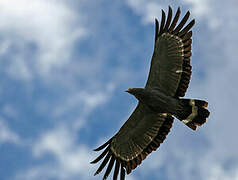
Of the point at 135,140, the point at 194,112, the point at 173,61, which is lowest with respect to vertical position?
the point at 194,112

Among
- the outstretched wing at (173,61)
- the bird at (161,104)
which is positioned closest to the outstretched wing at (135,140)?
the bird at (161,104)

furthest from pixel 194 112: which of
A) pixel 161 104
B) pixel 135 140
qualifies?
pixel 135 140

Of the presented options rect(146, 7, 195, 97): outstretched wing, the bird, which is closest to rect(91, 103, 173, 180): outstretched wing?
the bird

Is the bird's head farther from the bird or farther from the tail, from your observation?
the tail

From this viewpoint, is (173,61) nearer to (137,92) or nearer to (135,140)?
(137,92)

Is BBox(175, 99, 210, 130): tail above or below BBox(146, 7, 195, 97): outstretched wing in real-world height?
below

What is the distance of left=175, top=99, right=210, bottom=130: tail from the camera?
53.8 feet

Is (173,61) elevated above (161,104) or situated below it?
above

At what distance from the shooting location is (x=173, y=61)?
16.7 meters

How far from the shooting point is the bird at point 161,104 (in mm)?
16406

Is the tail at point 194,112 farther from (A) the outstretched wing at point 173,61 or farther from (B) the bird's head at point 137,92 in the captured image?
(B) the bird's head at point 137,92

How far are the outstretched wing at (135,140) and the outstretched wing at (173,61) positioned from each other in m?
0.92

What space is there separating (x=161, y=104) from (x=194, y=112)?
1.08 meters

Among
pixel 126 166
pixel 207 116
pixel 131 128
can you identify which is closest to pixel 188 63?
pixel 207 116
